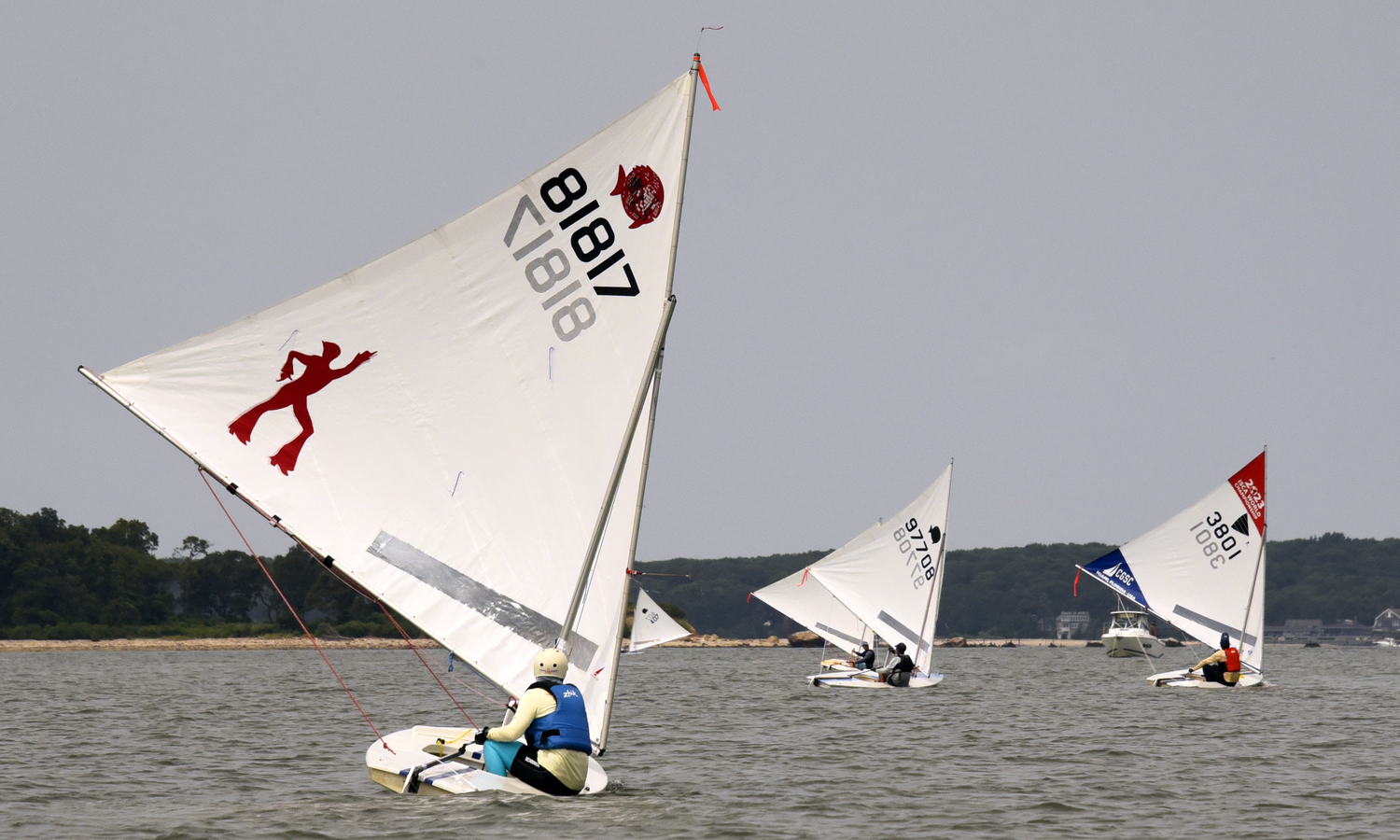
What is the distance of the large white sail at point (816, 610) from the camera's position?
62.0m

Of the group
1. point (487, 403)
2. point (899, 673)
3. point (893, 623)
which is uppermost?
point (487, 403)

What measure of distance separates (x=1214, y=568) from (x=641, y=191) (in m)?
34.2

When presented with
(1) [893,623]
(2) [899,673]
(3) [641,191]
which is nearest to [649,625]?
(1) [893,623]

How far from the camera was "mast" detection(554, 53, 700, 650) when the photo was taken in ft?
42.5

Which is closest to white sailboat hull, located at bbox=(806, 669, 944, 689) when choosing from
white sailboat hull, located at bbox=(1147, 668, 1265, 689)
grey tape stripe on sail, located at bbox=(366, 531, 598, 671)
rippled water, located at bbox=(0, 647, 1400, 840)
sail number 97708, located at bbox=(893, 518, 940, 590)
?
rippled water, located at bbox=(0, 647, 1400, 840)

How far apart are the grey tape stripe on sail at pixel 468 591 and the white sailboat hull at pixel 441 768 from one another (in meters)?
1.61

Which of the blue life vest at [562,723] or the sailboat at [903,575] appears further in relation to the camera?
the sailboat at [903,575]

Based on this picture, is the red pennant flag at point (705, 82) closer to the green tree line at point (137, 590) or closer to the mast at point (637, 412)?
the mast at point (637, 412)

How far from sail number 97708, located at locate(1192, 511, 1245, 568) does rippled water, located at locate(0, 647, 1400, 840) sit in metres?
4.39

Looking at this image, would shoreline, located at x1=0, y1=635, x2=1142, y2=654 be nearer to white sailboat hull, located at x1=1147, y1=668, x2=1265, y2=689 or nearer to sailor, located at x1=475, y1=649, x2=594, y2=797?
white sailboat hull, located at x1=1147, y1=668, x2=1265, y2=689

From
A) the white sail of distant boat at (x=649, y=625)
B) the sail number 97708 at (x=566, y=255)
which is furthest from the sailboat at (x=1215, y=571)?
the white sail of distant boat at (x=649, y=625)

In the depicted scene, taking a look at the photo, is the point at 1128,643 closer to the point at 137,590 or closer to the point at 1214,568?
the point at 1214,568

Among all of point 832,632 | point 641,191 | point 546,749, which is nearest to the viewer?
point 641,191

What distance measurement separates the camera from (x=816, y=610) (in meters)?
62.5
